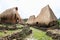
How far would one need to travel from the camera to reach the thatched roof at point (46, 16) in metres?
23.5

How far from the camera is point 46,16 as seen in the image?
23750 millimetres

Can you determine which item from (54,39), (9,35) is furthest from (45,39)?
(9,35)

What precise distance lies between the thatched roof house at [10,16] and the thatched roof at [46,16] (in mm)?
2660

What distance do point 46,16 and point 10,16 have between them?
159 inches

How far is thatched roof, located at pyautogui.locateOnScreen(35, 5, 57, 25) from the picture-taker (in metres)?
23.5

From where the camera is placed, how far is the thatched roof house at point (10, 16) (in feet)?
75.2

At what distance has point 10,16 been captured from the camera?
76.1ft

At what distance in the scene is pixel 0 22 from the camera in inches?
898

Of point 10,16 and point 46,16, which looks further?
point 46,16

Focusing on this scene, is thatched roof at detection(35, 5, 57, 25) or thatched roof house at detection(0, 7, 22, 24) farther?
thatched roof at detection(35, 5, 57, 25)

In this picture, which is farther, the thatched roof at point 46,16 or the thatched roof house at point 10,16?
the thatched roof at point 46,16

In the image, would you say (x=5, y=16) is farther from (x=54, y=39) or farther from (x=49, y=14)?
(x=54, y=39)

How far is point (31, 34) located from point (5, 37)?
146 inches

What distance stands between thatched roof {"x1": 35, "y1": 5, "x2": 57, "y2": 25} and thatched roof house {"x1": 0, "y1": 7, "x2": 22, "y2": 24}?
2.66m
